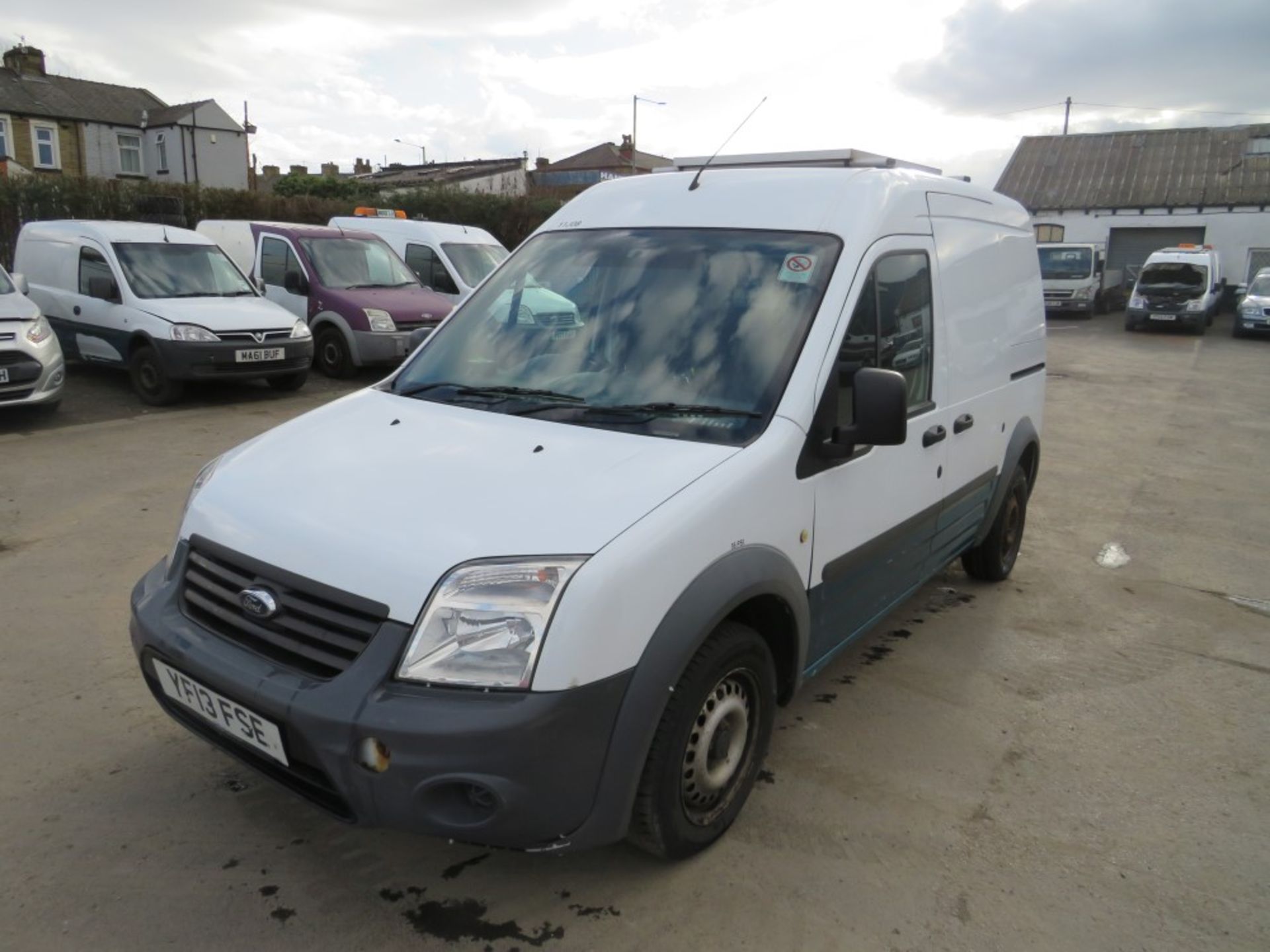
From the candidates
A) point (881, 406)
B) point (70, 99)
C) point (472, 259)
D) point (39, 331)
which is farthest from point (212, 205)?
point (70, 99)

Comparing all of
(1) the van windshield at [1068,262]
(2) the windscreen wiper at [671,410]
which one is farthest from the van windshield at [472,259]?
(1) the van windshield at [1068,262]

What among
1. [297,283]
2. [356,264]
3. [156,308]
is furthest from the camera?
[356,264]

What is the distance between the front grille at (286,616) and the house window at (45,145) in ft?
137

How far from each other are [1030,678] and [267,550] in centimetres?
345

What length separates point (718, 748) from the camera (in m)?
2.80

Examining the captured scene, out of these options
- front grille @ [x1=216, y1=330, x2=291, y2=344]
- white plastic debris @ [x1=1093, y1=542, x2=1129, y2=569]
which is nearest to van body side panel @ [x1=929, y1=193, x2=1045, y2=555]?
white plastic debris @ [x1=1093, y1=542, x2=1129, y2=569]

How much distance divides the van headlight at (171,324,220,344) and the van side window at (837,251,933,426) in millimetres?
8190

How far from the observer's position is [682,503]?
2.45 metres

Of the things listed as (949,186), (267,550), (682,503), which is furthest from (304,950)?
(949,186)

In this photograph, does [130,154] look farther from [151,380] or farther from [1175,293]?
[1175,293]

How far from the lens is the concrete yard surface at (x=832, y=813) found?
2.58 meters

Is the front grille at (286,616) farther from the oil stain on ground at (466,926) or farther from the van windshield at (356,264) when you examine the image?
the van windshield at (356,264)

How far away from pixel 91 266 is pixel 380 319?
3179 mm

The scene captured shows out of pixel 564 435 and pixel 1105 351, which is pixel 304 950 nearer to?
pixel 564 435
